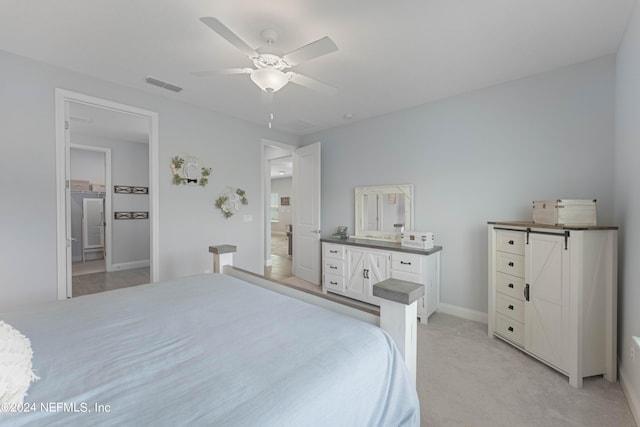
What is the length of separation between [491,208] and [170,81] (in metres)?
3.70

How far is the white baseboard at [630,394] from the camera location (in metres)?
1.60

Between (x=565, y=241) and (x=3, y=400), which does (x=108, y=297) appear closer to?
(x=3, y=400)

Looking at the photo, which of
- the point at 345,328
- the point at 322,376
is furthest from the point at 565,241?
the point at 322,376

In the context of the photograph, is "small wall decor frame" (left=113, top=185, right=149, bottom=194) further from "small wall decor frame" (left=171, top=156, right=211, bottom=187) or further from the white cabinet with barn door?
the white cabinet with barn door

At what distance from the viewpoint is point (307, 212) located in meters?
4.63

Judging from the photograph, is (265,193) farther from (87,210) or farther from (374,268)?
(87,210)

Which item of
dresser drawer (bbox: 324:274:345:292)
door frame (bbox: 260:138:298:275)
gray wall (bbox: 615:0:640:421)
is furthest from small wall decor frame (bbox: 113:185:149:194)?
gray wall (bbox: 615:0:640:421)

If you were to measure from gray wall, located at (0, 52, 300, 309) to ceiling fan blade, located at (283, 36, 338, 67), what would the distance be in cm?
218

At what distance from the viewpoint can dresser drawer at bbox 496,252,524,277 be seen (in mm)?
2406

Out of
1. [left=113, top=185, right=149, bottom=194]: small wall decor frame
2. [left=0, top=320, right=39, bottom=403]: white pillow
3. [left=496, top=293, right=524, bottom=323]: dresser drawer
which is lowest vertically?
[left=496, top=293, right=524, bottom=323]: dresser drawer

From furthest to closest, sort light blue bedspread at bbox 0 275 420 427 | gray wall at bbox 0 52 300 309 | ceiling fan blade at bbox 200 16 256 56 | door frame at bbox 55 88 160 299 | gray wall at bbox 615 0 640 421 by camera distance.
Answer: door frame at bbox 55 88 160 299 → gray wall at bbox 0 52 300 309 → gray wall at bbox 615 0 640 421 → ceiling fan blade at bbox 200 16 256 56 → light blue bedspread at bbox 0 275 420 427

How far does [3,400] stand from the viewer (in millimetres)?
730

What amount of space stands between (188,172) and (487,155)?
3.55 metres

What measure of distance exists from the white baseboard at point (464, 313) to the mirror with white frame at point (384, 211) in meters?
1.02
